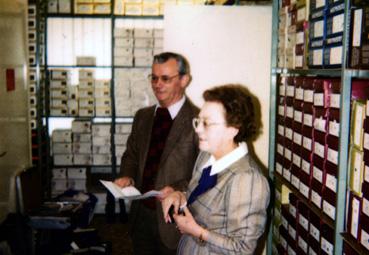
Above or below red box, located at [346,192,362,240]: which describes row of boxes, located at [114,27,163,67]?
above

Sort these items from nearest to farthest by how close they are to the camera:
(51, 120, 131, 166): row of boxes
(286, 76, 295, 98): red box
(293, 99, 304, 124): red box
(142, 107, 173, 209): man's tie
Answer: (293, 99, 304, 124): red box → (286, 76, 295, 98): red box → (142, 107, 173, 209): man's tie → (51, 120, 131, 166): row of boxes

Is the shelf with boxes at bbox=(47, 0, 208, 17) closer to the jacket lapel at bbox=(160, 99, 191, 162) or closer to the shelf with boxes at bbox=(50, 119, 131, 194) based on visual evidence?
the shelf with boxes at bbox=(50, 119, 131, 194)

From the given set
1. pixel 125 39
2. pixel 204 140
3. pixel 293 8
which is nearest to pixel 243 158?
pixel 204 140

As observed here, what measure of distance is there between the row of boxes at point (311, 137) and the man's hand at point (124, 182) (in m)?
0.70

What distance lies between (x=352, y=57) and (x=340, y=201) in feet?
1.39

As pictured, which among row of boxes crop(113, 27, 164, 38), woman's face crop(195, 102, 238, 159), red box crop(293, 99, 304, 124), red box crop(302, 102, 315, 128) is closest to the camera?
woman's face crop(195, 102, 238, 159)

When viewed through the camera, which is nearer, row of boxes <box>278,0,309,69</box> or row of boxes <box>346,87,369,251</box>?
row of boxes <box>346,87,369,251</box>

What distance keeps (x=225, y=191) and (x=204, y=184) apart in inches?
3.9

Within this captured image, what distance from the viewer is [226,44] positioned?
7.22 feet

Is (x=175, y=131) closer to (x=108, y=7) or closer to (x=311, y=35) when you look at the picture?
(x=311, y=35)

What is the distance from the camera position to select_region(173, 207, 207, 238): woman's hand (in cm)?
126

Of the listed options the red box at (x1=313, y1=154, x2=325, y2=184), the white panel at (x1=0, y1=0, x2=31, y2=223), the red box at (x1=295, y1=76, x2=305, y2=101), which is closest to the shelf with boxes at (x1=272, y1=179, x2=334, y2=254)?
the red box at (x1=313, y1=154, x2=325, y2=184)

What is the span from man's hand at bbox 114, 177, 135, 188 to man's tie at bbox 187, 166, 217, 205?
58cm

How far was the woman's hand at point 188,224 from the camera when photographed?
126 cm
